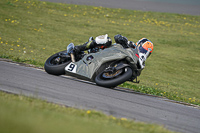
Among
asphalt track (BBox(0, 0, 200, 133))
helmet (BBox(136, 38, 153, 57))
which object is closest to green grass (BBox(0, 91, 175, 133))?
asphalt track (BBox(0, 0, 200, 133))

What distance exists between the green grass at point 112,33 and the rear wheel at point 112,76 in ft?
5.69

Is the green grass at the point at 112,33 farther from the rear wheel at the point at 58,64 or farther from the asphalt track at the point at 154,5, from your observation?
the rear wheel at the point at 58,64

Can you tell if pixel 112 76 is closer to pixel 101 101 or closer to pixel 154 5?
pixel 101 101

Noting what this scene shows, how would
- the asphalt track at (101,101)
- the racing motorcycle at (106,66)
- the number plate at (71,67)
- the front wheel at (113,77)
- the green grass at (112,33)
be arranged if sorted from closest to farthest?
the asphalt track at (101,101) → the front wheel at (113,77) → the racing motorcycle at (106,66) → the number plate at (71,67) → the green grass at (112,33)

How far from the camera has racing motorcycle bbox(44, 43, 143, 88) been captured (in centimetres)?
637

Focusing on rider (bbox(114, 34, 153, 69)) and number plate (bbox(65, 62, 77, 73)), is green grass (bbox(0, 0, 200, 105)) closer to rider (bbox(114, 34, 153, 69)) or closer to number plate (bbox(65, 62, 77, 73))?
rider (bbox(114, 34, 153, 69))

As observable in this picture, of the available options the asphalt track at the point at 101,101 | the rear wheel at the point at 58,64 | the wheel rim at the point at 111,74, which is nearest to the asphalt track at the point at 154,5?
the rear wheel at the point at 58,64

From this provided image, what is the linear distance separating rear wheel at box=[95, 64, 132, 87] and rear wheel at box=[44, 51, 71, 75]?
1.14 metres

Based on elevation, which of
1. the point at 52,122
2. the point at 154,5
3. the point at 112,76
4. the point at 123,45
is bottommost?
the point at 112,76

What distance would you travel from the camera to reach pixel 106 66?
677 cm

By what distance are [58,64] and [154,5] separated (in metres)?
22.9

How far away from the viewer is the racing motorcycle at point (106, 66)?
6.37m

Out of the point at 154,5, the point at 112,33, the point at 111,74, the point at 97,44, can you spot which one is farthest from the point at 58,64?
the point at 154,5

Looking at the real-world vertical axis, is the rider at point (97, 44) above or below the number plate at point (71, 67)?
above
